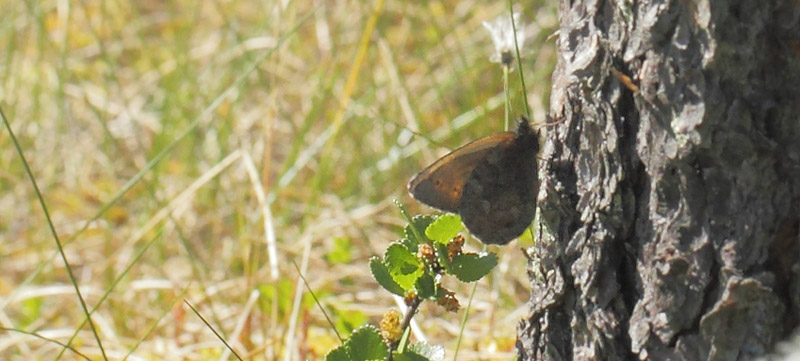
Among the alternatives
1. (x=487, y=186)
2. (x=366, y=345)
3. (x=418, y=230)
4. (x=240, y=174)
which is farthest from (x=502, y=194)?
(x=240, y=174)

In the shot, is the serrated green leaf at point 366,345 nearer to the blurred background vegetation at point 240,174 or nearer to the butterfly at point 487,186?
the butterfly at point 487,186

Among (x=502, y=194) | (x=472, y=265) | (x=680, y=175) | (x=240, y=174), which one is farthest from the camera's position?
(x=240, y=174)

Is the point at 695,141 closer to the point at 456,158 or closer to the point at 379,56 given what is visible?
the point at 456,158

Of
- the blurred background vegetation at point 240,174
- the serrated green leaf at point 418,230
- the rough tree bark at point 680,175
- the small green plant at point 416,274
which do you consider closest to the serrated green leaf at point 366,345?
the small green plant at point 416,274

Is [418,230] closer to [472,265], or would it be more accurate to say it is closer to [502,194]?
[472,265]

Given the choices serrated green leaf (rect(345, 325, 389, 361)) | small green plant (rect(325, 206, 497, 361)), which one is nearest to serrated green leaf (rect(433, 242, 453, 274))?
small green plant (rect(325, 206, 497, 361))

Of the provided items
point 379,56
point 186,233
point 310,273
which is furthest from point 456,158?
point 379,56
